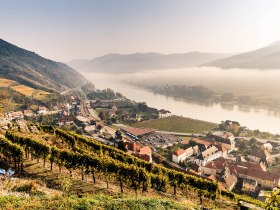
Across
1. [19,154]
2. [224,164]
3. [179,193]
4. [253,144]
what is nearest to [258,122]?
[253,144]

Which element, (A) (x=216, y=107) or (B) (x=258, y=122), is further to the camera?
(A) (x=216, y=107)

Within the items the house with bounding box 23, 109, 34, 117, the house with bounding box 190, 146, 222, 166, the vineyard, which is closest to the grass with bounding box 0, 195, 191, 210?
the vineyard

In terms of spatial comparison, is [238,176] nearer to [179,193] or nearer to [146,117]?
[179,193]

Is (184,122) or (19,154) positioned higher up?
(19,154)

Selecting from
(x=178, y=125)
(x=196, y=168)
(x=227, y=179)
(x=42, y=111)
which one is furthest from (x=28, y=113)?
(x=227, y=179)

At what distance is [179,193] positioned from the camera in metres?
31.8

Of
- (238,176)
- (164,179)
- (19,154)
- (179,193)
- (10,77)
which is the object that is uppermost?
(10,77)

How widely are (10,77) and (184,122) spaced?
14053cm

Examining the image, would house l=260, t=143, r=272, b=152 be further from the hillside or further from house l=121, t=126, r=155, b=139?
the hillside

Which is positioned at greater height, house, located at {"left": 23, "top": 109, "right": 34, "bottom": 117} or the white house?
house, located at {"left": 23, "top": 109, "right": 34, "bottom": 117}

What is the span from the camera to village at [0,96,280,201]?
153ft

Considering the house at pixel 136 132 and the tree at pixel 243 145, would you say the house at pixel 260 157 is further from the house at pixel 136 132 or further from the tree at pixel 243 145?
the house at pixel 136 132

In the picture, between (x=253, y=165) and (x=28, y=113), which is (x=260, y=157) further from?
(x=28, y=113)

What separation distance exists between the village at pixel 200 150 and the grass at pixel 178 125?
5179mm
